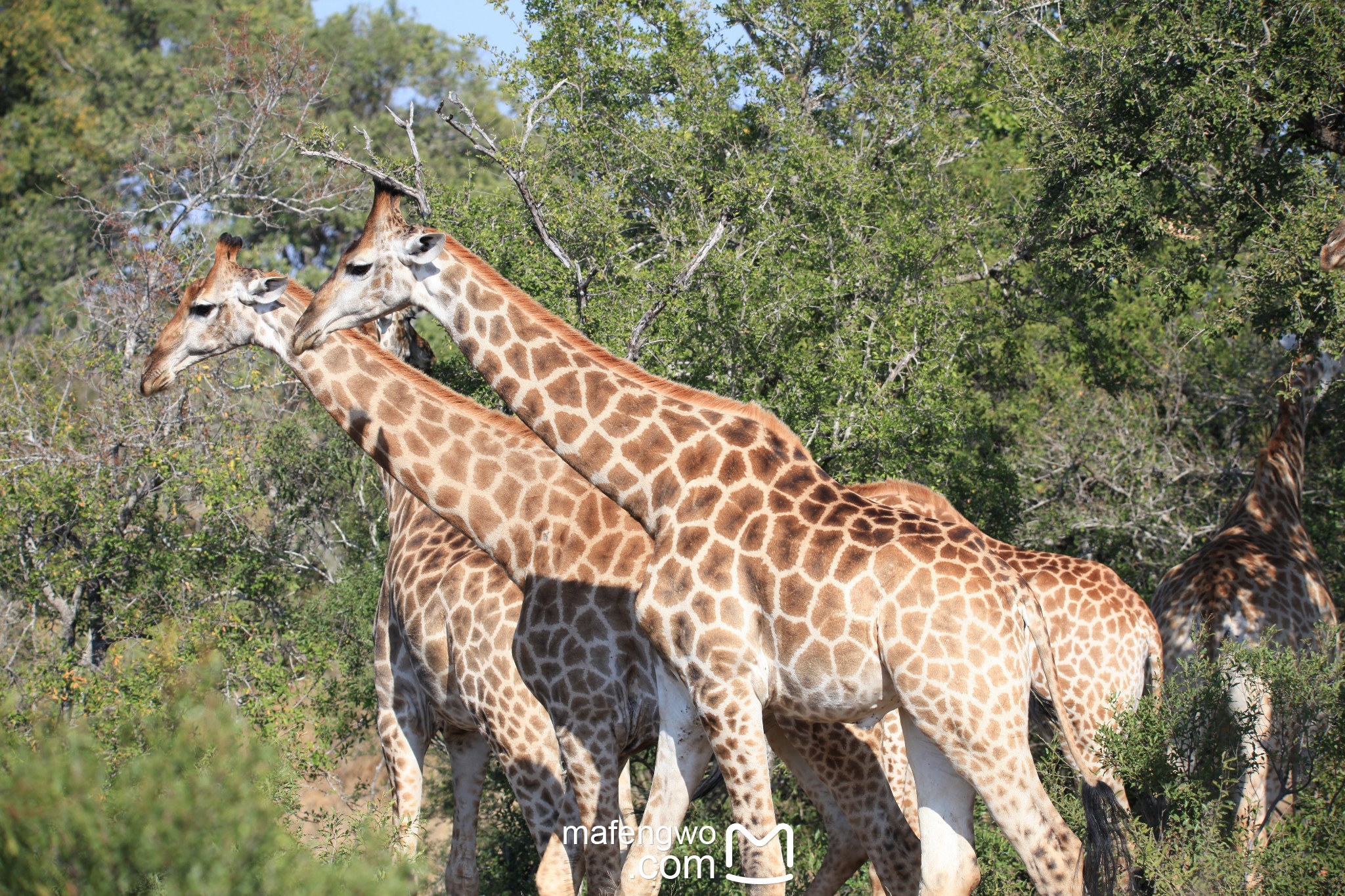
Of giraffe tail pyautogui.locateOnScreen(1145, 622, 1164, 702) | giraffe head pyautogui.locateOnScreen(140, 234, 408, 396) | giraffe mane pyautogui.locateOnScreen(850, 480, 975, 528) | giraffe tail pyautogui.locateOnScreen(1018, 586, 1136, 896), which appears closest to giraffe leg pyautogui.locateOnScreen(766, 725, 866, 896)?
giraffe tail pyautogui.locateOnScreen(1018, 586, 1136, 896)

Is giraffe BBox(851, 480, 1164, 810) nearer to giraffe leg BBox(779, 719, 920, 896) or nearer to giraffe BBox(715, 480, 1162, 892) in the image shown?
giraffe BBox(715, 480, 1162, 892)

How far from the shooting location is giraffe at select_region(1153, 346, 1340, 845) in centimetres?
785

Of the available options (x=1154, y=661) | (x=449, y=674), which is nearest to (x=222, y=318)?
(x=449, y=674)

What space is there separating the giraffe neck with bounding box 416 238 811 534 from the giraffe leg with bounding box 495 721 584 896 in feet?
5.44

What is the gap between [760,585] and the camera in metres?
5.63

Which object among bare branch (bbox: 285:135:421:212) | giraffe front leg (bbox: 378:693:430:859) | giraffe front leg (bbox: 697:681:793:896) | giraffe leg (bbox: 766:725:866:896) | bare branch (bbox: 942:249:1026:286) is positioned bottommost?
giraffe front leg (bbox: 378:693:430:859)

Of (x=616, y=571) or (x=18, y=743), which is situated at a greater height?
(x=616, y=571)

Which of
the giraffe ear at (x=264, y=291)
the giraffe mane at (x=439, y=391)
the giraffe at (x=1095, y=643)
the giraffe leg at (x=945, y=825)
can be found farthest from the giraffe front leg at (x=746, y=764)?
the giraffe ear at (x=264, y=291)

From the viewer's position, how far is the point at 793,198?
10000mm

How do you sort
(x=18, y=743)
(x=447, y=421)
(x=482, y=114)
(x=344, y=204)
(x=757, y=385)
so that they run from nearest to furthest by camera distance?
(x=18, y=743)
(x=447, y=421)
(x=757, y=385)
(x=344, y=204)
(x=482, y=114)

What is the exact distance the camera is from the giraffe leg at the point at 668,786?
5.79 meters

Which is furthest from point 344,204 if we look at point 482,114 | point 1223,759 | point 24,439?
point 482,114

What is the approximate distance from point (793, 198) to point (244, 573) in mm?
5797

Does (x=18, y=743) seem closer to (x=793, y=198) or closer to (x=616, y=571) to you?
(x=616, y=571)
